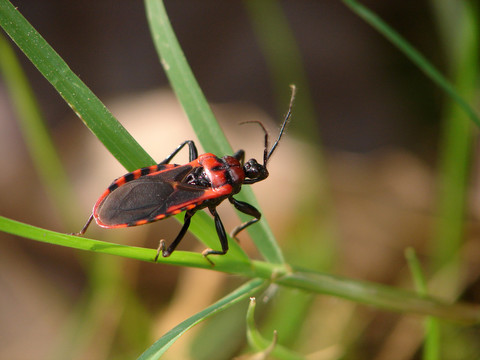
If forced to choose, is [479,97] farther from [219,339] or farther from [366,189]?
[219,339]

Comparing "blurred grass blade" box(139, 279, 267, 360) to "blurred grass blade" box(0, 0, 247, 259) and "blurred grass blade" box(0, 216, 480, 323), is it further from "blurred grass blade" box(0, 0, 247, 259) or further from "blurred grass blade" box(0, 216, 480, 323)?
"blurred grass blade" box(0, 0, 247, 259)

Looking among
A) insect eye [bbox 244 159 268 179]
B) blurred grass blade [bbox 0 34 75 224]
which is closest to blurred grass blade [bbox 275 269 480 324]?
insect eye [bbox 244 159 268 179]

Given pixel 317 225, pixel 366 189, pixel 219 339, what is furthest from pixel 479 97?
pixel 219 339

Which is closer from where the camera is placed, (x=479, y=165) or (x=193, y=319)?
(x=193, y=319)

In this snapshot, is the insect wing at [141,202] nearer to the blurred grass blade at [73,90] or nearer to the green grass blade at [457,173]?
the blurred grass blade at [73,90]

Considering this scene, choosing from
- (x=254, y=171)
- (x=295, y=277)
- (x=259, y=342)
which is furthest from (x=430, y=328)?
(x=254, y=171)

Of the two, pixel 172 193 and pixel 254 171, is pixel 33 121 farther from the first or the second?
pixel 254 171
